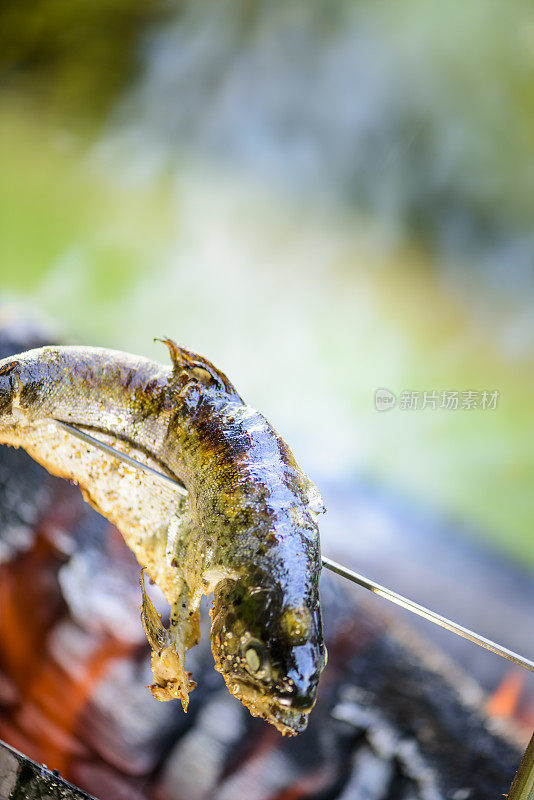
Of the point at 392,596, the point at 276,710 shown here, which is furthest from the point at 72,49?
the point at 276,710

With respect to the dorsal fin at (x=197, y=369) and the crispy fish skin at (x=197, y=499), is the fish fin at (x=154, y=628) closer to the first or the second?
the crispy fish skin at (x=197, y=499)

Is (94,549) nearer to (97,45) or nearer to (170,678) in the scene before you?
(170,678)

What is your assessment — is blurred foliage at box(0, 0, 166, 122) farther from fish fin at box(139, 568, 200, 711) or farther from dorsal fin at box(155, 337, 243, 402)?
fish fin at box(139, 568, 200, 711)

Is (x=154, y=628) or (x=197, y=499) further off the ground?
(x=197, y=499)

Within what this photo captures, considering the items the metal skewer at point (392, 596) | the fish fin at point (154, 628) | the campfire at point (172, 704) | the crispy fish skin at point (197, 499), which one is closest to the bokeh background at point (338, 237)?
the campfire at point (172, 704)

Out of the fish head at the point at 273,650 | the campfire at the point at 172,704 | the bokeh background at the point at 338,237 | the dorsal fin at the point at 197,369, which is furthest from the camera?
the campfire at the point at 172,704

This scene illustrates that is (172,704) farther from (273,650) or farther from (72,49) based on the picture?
(72,49)

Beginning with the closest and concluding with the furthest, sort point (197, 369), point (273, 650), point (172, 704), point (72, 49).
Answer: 1. point (273, 650)
2. point (197, 369)
3. point (172, 704)
4. point (72, 49)
